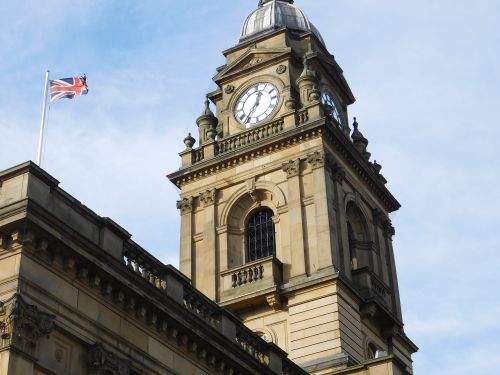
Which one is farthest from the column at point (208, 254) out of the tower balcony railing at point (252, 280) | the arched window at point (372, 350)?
the arched window at point (372, 350)

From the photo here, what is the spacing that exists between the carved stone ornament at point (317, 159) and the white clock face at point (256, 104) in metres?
4.60

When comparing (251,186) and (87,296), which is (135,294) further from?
(251,186)

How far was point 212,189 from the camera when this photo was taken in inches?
1734

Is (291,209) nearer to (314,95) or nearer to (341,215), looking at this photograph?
(341,215)

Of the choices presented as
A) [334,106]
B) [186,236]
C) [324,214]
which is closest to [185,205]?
[186,236]

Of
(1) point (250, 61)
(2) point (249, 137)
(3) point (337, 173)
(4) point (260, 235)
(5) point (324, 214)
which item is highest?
(1) point (250, 61)

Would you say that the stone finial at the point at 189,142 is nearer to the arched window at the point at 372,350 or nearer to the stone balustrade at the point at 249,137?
the stone balustrade at the point at 249,137

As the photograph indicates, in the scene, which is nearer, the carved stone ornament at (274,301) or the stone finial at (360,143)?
the carved stone ornament at (274,301)

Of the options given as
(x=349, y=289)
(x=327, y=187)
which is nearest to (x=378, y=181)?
(x=327, y=187)

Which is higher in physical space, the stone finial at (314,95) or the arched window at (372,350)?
the stone finial at (314,95)

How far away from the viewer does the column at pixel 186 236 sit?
42969 mm

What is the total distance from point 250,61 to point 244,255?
1072cm

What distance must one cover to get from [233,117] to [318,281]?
11.6m

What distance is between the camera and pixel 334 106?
48281 mm
